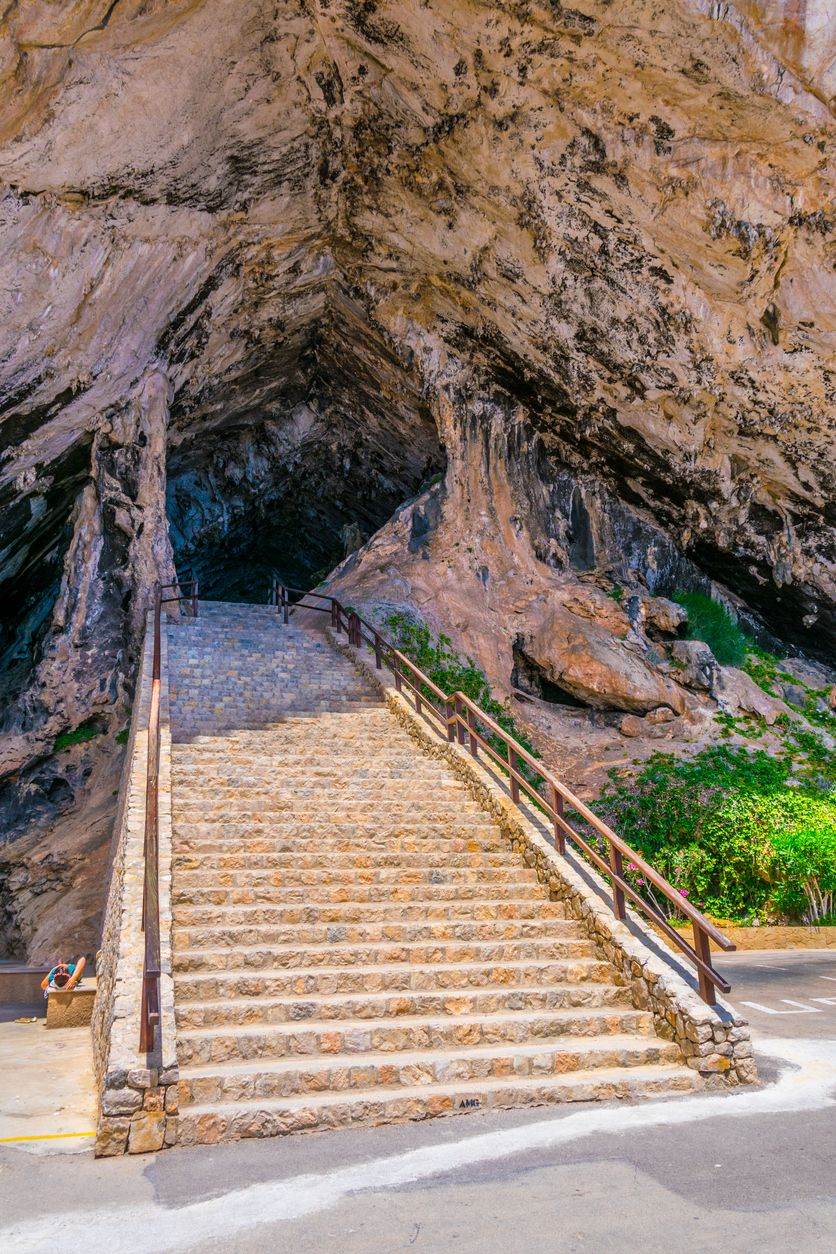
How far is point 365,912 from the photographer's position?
648 centimetres

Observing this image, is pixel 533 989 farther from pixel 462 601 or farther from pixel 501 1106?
pixel 462 601

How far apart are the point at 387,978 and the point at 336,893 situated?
42.7 inches

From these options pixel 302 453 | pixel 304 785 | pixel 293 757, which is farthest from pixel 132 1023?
pixel 302 453

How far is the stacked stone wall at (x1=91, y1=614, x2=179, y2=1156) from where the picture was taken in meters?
4.19

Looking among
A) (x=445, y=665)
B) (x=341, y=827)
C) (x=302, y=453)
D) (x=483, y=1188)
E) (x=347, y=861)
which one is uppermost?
(x=302, y=453)

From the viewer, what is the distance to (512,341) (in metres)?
16.6

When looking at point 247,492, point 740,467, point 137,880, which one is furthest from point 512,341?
point 137,880

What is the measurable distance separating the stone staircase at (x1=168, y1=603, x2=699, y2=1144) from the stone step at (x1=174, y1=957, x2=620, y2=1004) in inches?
0.5

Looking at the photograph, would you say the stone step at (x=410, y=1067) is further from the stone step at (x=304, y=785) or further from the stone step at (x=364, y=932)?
the stone step at (x=304, y=785)

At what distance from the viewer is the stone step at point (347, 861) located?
6.95 meters

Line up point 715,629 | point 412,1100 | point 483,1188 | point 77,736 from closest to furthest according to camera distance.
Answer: point 483,1188, point 412,1100, point 77,736, point 715,629

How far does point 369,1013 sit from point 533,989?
1.14m

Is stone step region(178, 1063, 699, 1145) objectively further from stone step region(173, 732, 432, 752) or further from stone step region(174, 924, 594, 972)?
stone step region(173, 732, 432, 752)

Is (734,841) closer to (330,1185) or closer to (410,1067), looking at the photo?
(410,1067)
